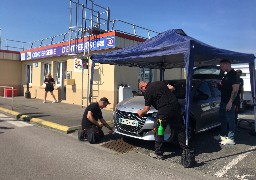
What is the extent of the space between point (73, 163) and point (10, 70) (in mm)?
18856

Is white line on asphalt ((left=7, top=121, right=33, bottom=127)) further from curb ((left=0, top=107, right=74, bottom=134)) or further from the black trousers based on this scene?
the black trousers

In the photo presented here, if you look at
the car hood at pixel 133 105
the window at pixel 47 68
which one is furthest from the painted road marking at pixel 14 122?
the window at pixel 47 68

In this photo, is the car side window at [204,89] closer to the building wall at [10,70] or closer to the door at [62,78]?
the door at [62,78]

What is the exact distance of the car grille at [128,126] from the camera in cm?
646

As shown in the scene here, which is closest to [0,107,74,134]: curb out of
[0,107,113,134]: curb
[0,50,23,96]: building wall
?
[0,107,113,134]: curb

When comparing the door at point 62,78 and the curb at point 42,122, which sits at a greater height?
the door at point 62,78

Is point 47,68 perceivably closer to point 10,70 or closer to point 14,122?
point 10,70

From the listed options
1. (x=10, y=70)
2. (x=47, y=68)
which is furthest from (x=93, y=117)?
(x=10, y=70)

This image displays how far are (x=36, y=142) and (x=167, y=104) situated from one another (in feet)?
11.8

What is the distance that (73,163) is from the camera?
5605mm

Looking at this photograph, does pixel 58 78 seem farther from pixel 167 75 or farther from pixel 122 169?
pixel 122 169

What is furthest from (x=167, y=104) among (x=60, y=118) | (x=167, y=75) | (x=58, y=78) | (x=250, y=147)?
(x=58, y=78)

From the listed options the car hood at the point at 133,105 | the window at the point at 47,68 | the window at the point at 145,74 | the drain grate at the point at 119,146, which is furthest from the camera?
the window at the point at 47,68

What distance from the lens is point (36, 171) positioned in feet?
16.6
